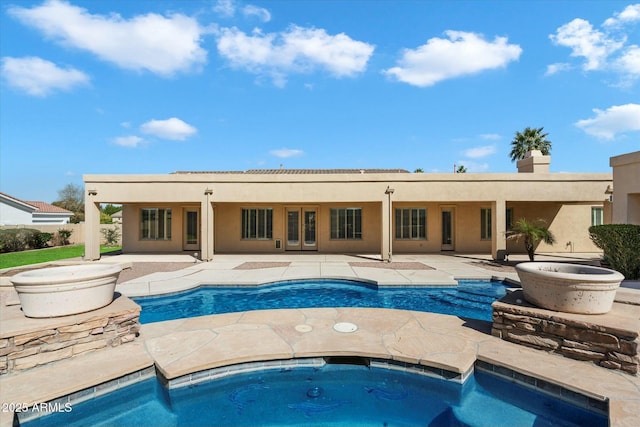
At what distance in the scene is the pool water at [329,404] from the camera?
344cm

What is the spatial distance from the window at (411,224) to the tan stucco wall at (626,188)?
7999 mm

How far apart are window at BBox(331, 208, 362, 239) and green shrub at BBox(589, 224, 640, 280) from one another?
10.3 m

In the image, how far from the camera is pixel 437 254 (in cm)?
1675

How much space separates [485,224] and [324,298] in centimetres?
1269

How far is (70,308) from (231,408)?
294 centimetres

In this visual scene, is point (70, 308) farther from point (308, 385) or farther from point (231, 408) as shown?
point (308, 385)

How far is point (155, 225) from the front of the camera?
1783cm

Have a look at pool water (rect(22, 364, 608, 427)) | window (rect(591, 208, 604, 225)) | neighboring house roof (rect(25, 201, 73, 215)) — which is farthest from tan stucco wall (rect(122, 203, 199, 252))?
neighboring house roof (rect(25, 201, 73, 215))

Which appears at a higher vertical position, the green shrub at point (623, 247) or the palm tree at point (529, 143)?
the palm tree at point (529, 143)

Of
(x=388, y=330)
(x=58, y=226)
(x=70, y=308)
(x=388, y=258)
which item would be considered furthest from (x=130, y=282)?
(x=58, y=226)

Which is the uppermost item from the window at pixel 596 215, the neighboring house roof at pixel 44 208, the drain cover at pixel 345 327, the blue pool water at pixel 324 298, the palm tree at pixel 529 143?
the palm tree at pixel 529 143

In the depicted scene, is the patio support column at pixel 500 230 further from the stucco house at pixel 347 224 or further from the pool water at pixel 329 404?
the pool water at pixel 329 404

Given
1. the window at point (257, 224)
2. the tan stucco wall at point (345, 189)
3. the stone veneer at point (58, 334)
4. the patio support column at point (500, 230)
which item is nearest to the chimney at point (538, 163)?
the tan stucco wall at point (345, 189)

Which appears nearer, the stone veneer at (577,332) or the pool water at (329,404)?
the pool water at (329,404)
